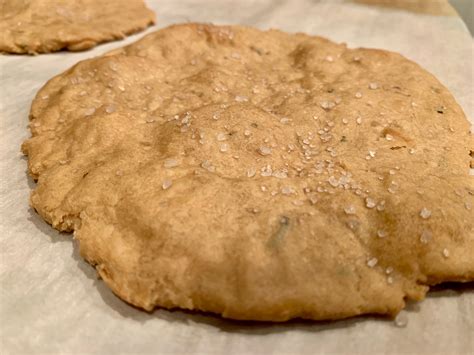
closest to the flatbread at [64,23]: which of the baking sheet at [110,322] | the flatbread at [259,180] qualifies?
the flatbread at [259,180]

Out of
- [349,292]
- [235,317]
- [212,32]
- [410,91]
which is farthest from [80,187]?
[410,91]

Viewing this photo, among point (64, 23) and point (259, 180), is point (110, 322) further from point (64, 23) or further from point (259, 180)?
point (64, 23)

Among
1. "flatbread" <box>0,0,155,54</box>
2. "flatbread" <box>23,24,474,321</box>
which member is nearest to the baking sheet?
"flatbread" <box>23,24,474,321</box>

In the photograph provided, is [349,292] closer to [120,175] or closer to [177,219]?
[177,219]

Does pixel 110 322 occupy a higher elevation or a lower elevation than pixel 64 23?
lower

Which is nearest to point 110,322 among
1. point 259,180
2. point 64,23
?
point 259,180

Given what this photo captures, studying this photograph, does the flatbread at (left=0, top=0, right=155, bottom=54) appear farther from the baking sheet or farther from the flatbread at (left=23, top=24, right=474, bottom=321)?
the baking sheet
